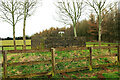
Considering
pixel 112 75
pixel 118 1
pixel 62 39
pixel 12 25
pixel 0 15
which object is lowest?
pixel 112 75

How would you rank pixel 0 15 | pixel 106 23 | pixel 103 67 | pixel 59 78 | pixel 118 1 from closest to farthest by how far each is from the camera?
pixel 59 78, pixel 103 67, pixel 0 15, pixel 118 1, pixel 106 23

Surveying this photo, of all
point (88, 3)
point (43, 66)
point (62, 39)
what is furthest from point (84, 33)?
point (43, 66)

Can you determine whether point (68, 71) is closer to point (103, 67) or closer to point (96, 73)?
point (96, 73)

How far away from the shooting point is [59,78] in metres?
5.61

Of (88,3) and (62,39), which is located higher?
(88,3)

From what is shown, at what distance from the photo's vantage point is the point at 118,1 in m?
16.9

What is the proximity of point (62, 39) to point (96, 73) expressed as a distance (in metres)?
7.60

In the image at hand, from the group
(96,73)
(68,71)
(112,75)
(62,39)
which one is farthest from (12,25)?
(112,75)

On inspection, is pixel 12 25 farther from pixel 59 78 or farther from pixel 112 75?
pixel 112 75

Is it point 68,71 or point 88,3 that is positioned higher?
point 88,3

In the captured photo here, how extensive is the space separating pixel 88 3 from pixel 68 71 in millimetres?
14554

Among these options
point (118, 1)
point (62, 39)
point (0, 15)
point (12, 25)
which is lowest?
point (62, 39)

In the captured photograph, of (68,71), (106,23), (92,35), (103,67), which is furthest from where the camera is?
(92,35)

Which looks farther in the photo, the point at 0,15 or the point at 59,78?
the point at 0,15
